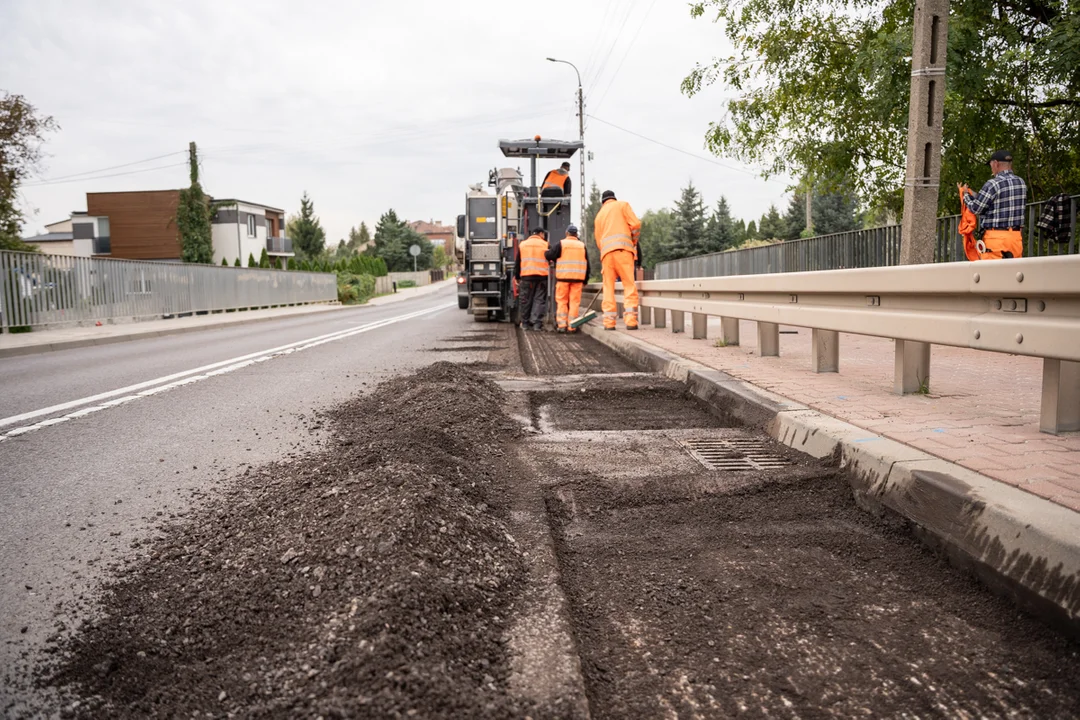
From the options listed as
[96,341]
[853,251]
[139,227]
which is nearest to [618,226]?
[853,251]

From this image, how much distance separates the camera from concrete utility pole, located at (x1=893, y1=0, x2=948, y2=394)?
7625 millimetres

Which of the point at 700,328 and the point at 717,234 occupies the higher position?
the point at 717,234

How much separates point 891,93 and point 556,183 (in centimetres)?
706

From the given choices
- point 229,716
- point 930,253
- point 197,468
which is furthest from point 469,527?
point 930,253

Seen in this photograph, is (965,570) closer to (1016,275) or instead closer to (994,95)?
(1016,275)

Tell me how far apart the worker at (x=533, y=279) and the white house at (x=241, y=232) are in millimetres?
52096

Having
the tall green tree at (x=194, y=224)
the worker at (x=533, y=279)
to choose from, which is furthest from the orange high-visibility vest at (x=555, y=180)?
the tall green tree at (x=194, y=224)

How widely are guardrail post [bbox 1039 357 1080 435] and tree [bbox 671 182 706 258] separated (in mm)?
53686

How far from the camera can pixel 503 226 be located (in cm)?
1891

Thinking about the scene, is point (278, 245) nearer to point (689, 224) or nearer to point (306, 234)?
point (306, 234)

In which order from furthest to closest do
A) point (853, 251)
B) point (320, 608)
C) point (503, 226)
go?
point (503, 226), point (853, 251), point (320, 608)

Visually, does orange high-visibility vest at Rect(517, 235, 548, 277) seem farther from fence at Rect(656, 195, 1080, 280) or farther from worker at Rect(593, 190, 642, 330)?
fence at Rect(656, 195, 1080, 280)

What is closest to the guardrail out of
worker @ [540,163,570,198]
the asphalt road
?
the asphalt road

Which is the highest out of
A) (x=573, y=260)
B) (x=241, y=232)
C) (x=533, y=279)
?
(x=241, y=232)
